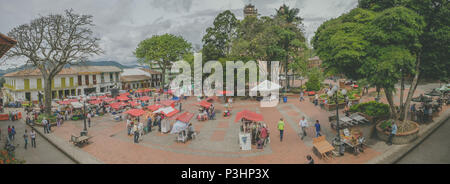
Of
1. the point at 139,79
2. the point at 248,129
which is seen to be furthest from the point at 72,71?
the point at 248,129

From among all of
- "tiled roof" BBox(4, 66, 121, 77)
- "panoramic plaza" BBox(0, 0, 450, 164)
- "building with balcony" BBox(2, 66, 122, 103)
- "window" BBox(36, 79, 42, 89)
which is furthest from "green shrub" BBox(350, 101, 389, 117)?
"window" BBox(36, 79, 42, 89)

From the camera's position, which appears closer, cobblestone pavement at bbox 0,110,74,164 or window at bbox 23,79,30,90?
cobblestone pavement at bbox 0,110,74,164

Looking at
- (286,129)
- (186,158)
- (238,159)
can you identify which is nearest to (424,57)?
(286,129)

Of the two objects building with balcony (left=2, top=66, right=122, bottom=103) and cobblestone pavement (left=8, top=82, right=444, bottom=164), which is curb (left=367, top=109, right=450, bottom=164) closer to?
cobblestone pavement (left=8, top=82, right=444, bottom=164)

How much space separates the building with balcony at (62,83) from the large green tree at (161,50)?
7.78 meters

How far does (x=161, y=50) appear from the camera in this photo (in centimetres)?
4722

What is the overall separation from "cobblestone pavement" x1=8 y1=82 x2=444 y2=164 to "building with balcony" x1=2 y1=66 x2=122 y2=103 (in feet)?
65.0

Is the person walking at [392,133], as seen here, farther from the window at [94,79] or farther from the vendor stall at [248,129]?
the window at [94,79]

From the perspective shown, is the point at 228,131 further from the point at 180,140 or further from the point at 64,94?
the point at 64,94

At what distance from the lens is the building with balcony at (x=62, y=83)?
116 feet

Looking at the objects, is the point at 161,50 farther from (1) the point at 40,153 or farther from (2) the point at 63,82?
(1) the point at 40,153

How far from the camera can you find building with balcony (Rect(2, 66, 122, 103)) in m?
35.5

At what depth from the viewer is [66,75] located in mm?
40719

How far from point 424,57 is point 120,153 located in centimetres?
1823
